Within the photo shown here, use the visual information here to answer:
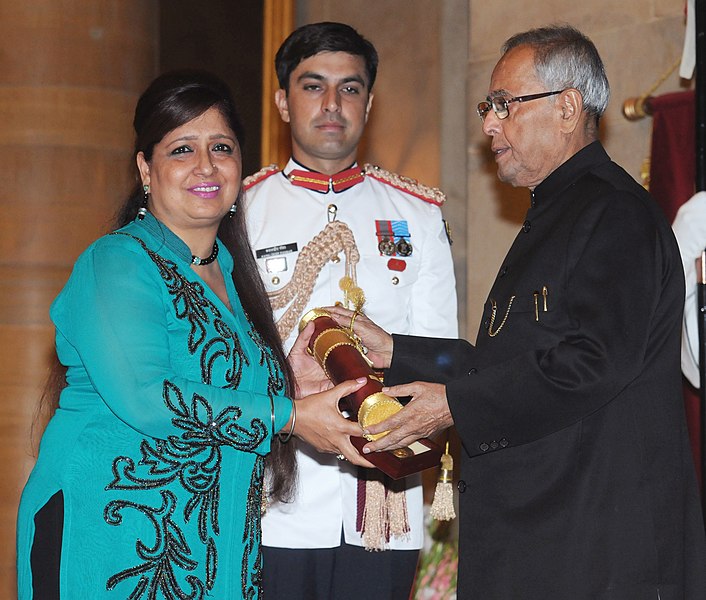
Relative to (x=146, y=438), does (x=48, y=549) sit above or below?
below

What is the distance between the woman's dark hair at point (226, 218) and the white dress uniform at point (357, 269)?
7.3 inches

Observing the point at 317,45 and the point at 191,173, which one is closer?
the point at 191,173

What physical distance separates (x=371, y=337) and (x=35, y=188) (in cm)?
227

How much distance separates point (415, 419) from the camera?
7.89ft

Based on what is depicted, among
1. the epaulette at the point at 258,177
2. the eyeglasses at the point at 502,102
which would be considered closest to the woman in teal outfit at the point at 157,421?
the eyeglasses at the point at 502,102

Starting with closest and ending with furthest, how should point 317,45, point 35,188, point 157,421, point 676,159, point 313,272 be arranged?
point 157,421 < point 313,272 < point 317,45 < point 676,159 < point 35,188

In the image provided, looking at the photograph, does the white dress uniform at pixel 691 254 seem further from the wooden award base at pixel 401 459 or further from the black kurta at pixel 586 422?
the wooden award base at pixel 401 459

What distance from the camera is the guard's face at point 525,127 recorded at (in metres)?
2.45

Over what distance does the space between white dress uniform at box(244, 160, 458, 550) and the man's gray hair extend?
857mm

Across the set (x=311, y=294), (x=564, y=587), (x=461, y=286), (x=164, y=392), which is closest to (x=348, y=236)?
(x=311, y=294)

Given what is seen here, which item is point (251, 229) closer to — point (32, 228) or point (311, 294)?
point (311, 294)

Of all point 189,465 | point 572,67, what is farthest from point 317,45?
point 189,465

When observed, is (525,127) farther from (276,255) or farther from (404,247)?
(276,255)

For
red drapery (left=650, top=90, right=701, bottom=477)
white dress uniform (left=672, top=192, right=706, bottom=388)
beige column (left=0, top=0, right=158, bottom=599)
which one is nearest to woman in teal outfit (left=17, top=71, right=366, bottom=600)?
white dress uniform (left=672, top=192, right=706, bottom=388)
